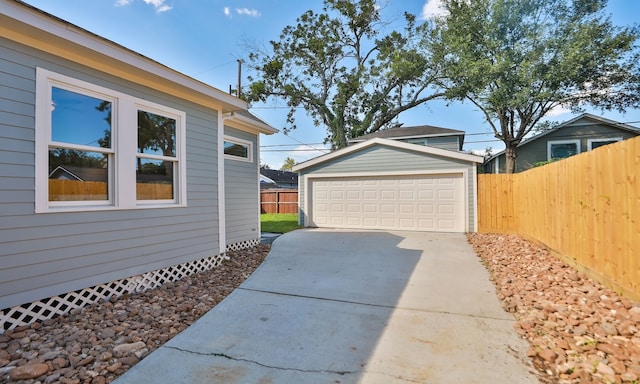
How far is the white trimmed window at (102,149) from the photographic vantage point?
352 cm

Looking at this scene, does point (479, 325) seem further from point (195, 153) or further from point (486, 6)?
point (486, 6)

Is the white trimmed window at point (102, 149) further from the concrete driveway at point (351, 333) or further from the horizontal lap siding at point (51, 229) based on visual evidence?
the concrete driveway at point (351, 333)

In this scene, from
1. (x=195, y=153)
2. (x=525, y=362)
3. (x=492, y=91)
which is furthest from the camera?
(x=492, y=91)

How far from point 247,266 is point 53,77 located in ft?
13.4

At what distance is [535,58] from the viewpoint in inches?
584

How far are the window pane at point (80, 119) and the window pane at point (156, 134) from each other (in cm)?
49

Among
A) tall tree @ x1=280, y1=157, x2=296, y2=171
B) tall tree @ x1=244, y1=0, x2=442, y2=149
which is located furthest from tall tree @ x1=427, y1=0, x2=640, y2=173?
tall tree @ x1=280, y1=157, x2=296, y2=171

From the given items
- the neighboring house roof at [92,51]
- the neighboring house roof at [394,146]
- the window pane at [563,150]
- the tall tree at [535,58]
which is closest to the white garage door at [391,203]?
the neighboring house roof at [394,146]

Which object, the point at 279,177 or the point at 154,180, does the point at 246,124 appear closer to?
the point at 154,180

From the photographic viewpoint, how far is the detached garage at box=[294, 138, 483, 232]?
10227 mm

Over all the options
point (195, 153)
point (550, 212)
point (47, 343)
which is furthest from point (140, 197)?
point (550, 212)

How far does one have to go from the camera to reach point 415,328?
3.38 meters

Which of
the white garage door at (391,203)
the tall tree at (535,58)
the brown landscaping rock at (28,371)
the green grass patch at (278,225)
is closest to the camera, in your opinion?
the brown landscaping rock at (28,371)

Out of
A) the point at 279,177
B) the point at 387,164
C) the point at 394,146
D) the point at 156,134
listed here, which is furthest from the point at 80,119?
the point at 279,177
